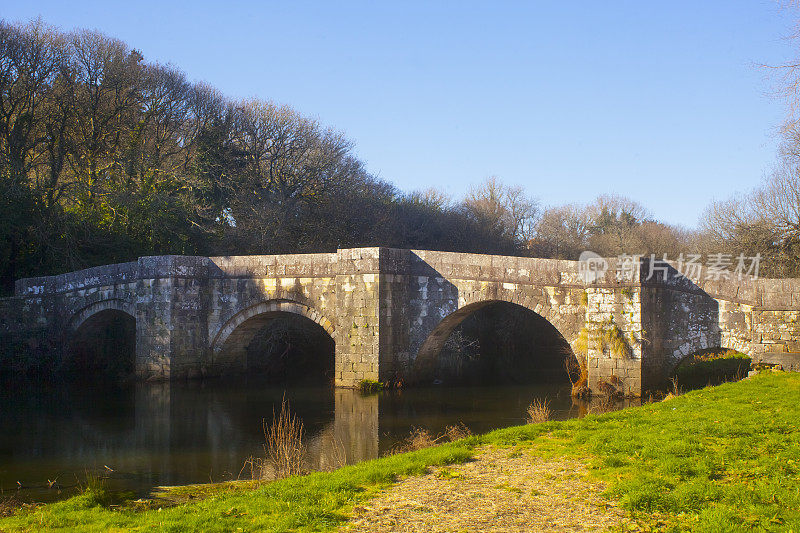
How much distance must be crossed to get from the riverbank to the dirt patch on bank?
41mm

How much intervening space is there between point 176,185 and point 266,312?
8.56 meters

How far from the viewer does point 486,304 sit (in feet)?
43.7

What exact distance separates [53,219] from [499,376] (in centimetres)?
1271

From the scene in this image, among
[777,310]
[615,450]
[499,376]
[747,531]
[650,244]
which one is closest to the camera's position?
[747,531]

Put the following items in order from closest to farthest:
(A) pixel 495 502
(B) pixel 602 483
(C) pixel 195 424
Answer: (A) pixel 495 502 → (B) pixel 602 483 → (C) pixel 195 424

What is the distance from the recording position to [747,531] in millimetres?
3867

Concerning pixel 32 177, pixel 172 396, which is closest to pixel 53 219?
pixel 32 177

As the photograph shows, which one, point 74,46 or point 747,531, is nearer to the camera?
point 747,531

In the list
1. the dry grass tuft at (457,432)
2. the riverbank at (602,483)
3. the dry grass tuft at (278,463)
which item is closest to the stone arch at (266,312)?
the dry grass tuft at (457,432)

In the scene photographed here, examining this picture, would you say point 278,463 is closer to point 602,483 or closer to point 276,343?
point 602,483

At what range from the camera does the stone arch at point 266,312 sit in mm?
14220

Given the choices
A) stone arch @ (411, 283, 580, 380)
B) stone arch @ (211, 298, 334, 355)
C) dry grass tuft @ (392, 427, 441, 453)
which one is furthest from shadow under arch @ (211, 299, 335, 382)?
dry grass tuft @ (392, 427, 441, 453)

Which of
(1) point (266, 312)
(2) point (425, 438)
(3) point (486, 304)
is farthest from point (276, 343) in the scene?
(2) point (425, 438)

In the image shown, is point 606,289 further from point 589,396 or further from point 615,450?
point 615,450
